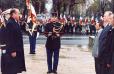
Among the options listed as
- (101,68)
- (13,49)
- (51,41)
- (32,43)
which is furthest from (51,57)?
(32,43)

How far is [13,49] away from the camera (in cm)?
Answer: 1155

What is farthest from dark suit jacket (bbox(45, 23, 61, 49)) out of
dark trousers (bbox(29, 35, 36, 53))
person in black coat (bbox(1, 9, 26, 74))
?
dark trousers (bbox(29, 35, 36, 53))

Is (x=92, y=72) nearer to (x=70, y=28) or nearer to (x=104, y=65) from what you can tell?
(x=104, y=65)

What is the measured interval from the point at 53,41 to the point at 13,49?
3450 millimetres

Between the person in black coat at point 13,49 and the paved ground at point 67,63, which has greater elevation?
the person in black coat at point 13,49

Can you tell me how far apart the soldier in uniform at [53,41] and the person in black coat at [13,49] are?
304 centimetres

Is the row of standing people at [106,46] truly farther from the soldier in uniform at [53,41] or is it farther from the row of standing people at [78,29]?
the row of standing people at [78,29]

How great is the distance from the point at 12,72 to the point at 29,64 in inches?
205

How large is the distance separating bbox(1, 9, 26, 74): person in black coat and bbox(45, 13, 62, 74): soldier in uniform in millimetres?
3039

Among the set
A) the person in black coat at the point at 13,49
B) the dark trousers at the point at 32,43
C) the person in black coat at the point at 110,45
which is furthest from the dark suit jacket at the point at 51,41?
the dark trousers at the point at 32,43

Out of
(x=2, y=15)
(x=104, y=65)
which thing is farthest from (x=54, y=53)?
(x=104, y=65)

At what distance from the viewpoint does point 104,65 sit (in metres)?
10.8

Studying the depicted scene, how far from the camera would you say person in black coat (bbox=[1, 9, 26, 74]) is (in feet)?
38.0

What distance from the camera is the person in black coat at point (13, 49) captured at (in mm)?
11570
